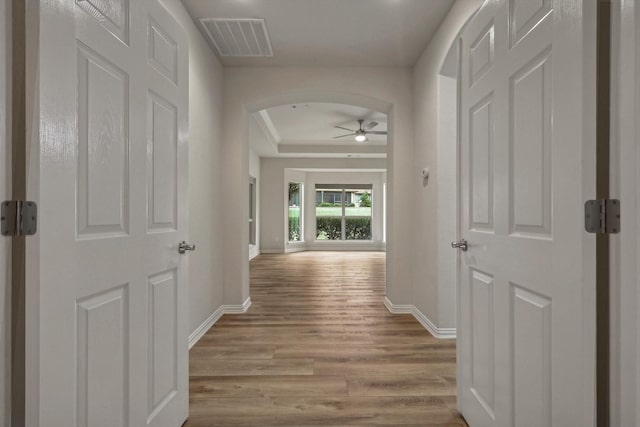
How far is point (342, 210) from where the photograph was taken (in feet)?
35.7

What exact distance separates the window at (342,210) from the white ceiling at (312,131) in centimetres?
186

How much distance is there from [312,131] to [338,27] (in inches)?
177

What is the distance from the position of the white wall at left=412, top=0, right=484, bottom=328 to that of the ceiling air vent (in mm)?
1566

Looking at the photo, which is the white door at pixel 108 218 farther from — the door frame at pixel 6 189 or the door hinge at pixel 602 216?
the door hinge at pixel 602 216

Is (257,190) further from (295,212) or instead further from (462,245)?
(462,245)

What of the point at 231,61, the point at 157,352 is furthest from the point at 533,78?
the point at 231,61

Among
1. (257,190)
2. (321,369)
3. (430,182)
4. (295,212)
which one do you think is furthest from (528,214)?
(295,212)

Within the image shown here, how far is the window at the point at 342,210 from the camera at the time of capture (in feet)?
35.5

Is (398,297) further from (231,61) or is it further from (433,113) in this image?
(231,61)

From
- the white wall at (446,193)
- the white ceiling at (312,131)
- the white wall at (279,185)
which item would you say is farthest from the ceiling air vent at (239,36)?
the white wall at (279,185)

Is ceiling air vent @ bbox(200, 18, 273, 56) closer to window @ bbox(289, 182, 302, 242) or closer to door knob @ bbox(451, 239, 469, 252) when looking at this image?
door knob @ bbox(451, 239, 469, 252)

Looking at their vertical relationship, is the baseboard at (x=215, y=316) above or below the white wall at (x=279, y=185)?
below

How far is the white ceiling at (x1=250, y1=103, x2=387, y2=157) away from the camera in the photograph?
607cm

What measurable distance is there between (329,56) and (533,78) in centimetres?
272
